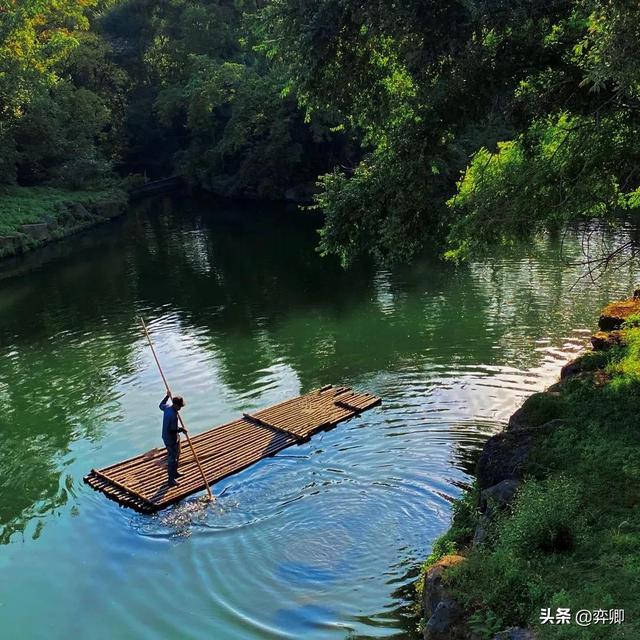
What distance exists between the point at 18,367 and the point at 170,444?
34.9 feet

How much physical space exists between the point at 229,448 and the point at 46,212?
131 ft

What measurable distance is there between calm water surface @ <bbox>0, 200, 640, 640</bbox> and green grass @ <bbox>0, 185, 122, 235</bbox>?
13.0m

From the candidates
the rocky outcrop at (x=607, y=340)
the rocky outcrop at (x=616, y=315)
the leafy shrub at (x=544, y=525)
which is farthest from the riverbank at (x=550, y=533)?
the rocky outcrop at (x=616, y=315)

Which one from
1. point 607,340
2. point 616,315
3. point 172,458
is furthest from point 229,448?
point 616,315

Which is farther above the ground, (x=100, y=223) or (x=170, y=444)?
(x=100, y=223)

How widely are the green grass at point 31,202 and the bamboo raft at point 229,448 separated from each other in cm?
3346

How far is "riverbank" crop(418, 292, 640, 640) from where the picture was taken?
664cm

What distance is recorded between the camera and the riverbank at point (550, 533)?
664 centimetres

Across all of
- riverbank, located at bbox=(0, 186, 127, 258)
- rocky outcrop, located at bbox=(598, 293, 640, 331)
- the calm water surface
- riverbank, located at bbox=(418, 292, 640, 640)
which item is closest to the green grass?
riverbank, located at bbox=(0, 186, 127, 258)

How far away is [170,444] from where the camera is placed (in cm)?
1289

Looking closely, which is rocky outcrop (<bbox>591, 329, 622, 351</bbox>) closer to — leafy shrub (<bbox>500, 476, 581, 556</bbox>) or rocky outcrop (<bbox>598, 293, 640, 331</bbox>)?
rocky outcrop (<bbox>598, 293, 640, 331</bbox>)

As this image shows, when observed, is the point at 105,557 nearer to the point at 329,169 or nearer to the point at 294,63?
the point at 294,63

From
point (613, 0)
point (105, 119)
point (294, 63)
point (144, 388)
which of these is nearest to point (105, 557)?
point (144, 388)

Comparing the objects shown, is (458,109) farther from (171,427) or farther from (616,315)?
(171,427)
